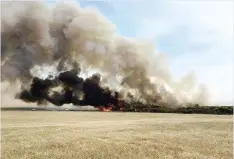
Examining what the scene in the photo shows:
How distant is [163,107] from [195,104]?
25.8 feet

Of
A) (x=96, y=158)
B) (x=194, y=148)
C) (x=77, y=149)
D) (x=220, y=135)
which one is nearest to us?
(x=96, y=158)

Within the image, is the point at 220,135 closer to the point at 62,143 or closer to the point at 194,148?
the point at 194,148

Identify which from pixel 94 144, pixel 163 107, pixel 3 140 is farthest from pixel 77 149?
pixel 163 107

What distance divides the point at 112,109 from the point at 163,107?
12.4 m

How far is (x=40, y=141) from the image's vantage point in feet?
72.9

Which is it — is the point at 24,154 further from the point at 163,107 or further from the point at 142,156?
the point at 163,107

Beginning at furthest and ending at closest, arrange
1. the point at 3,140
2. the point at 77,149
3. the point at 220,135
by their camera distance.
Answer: the point at 220,135 < the point at 3,140 < the point at 77,149

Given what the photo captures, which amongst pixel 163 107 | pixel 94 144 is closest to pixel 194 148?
pixel 94 144

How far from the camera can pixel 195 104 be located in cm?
7681

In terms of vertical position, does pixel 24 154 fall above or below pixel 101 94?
below

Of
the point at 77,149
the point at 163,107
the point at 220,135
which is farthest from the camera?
the point at 163,107

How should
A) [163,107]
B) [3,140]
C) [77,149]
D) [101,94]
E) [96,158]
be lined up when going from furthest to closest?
[101,94] < [163,107] < [3,140] < [77,149] < [96,158]

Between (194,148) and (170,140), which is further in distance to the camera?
(170,140)

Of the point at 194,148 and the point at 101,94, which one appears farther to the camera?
the point at 101,94
